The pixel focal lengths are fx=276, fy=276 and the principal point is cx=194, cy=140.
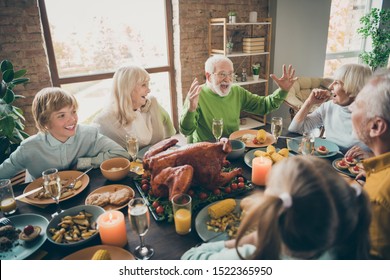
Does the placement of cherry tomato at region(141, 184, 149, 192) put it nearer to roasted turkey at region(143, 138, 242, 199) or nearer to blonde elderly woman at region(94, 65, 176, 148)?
roasted turkey at region(143, 138, 242, 199)

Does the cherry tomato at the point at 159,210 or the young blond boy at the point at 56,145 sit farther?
the young blond boy at the point at 56,145

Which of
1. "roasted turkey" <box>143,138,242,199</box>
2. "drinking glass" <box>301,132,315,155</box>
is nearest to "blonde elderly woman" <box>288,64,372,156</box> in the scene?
"drinking glass" <box>301,132,315,155</box>

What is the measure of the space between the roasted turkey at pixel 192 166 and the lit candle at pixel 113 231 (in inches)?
10.4

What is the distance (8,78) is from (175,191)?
6.89 ft

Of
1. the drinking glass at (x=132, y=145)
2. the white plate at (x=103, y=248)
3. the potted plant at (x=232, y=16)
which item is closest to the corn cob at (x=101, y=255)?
the white plate at (x=103, y=248)

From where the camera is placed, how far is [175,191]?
3.81 ft

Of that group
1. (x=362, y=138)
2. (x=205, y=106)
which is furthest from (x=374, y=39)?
(x=362, y=138)

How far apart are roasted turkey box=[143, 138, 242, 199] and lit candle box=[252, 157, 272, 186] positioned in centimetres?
10

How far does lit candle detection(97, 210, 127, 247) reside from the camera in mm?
983

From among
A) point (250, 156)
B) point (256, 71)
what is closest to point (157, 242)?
point (250, 156)

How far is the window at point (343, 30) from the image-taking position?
527 centimetres

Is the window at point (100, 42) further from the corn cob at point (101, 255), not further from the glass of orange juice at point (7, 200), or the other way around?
the corn cob at point (101, 255)

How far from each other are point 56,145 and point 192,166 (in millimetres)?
954
